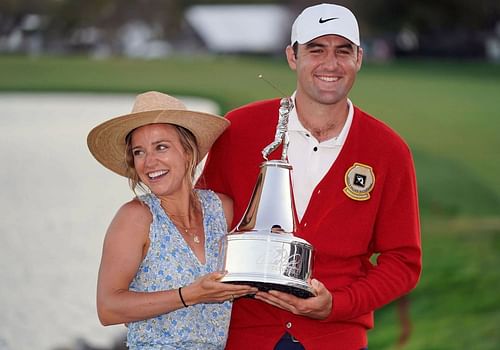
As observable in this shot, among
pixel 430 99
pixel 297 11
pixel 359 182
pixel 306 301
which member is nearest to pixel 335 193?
pixel 359 182

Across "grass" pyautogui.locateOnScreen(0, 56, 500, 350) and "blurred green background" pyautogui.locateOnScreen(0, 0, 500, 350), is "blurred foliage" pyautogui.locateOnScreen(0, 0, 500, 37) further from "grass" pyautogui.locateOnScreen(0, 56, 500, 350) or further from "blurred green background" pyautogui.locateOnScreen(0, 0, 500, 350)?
"grass" pyautogui.locateOnScreen(0, 56, 500, 350)

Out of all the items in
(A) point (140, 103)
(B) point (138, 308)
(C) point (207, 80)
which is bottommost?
(B) point (138, 308)

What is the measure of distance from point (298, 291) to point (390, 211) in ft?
2.21

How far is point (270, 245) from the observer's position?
3.84 meters

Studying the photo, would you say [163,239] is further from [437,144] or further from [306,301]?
[437,144]

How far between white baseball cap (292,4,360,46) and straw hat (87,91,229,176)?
420mm

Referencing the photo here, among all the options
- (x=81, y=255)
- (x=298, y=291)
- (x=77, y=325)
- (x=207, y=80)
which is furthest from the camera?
(x=207, y=80)

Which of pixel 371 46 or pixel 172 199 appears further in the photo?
pixel 371 46

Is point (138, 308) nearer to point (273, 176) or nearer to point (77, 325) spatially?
point (273, 176)

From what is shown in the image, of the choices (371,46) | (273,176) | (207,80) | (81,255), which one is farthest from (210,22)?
(273,176)

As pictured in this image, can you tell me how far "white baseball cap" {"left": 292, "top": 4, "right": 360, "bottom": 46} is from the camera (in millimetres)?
4406

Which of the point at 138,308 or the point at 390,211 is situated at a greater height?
the point at 390,211

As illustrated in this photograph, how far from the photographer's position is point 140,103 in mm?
4227

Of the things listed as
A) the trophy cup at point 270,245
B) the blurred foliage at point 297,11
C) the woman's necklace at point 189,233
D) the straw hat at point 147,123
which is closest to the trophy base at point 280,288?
the trophy cup at point 270,245
